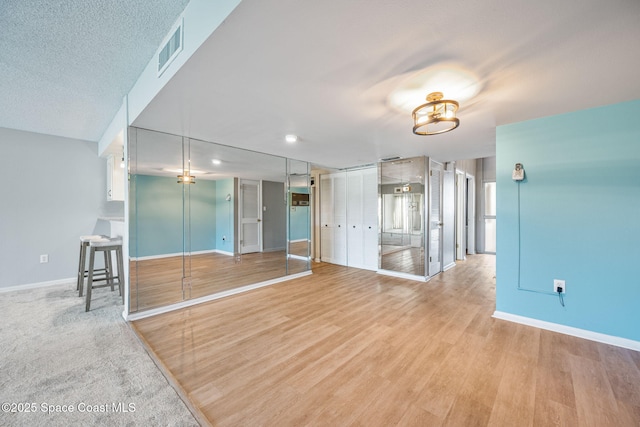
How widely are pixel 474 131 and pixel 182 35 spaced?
10.1ft

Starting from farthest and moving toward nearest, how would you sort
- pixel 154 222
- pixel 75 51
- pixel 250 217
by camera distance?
pixel 250 217 → pixel 154 222 → pixel 75 51

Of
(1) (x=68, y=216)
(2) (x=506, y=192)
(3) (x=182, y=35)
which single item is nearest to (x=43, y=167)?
(1) (x=68, y=216)

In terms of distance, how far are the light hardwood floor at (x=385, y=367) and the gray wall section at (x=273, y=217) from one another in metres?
1.73

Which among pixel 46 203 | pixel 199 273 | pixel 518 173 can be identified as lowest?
pixel 199 273

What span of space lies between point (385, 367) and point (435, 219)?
3.35 m

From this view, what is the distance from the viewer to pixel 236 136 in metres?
3.15

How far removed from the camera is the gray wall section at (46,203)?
143 inches

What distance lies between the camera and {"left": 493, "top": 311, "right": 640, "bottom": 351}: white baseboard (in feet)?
7.13

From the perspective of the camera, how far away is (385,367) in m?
1.91

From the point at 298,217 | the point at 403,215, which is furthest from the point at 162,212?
the point at 403,215

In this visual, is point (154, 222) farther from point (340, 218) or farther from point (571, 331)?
point (571, 331)

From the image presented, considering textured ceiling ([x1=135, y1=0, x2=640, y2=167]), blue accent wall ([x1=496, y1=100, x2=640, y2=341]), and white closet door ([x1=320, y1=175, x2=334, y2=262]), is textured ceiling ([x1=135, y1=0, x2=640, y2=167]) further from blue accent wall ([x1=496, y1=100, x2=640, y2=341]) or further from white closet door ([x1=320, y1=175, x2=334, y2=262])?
white closet door ([x1=320, y1=175, x2=334, y2=262])

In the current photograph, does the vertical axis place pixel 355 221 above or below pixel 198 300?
above

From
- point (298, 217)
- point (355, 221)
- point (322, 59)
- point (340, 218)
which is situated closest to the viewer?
point (322, 59)
